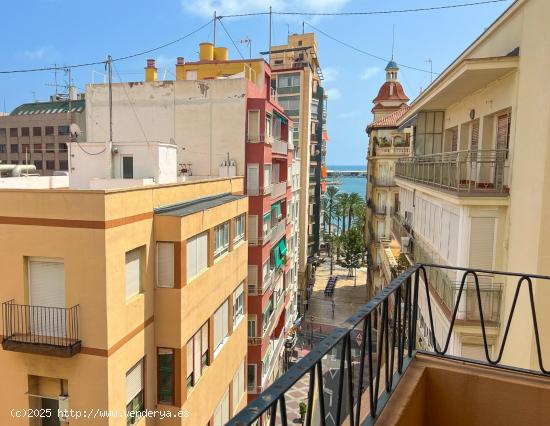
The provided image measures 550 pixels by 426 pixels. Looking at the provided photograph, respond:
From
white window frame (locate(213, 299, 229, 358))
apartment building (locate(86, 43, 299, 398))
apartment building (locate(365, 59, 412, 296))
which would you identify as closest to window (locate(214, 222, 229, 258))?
white window frame (locate(213, 299, 229, 358))

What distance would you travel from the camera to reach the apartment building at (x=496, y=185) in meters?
8.84

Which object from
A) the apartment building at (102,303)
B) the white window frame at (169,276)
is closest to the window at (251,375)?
the apartment building at (102,303)

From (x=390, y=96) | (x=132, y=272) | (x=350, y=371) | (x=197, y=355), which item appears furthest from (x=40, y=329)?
(x=390, y=96)

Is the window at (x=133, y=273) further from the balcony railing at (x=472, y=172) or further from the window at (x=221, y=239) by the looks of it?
the balcony railing at (x=472, y=172)

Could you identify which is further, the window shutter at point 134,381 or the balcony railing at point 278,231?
the balcony railing at point 278,231

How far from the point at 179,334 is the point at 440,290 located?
24.7 ft

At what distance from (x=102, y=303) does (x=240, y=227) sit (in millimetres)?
8942

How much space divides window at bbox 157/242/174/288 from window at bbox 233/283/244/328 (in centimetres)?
575

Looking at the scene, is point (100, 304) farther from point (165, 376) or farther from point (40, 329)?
point (165, 376)

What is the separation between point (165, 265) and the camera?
440 inches

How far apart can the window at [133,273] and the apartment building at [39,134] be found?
6070cm

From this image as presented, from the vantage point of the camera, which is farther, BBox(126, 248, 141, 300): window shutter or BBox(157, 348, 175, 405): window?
BBox(157, 348, 175, 405): window

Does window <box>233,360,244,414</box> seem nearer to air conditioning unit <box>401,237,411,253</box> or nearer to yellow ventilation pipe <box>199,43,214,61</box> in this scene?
air conditioning unit <box>401,237,411,253</box>

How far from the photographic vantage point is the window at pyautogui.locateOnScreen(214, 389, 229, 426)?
47.5 feet
